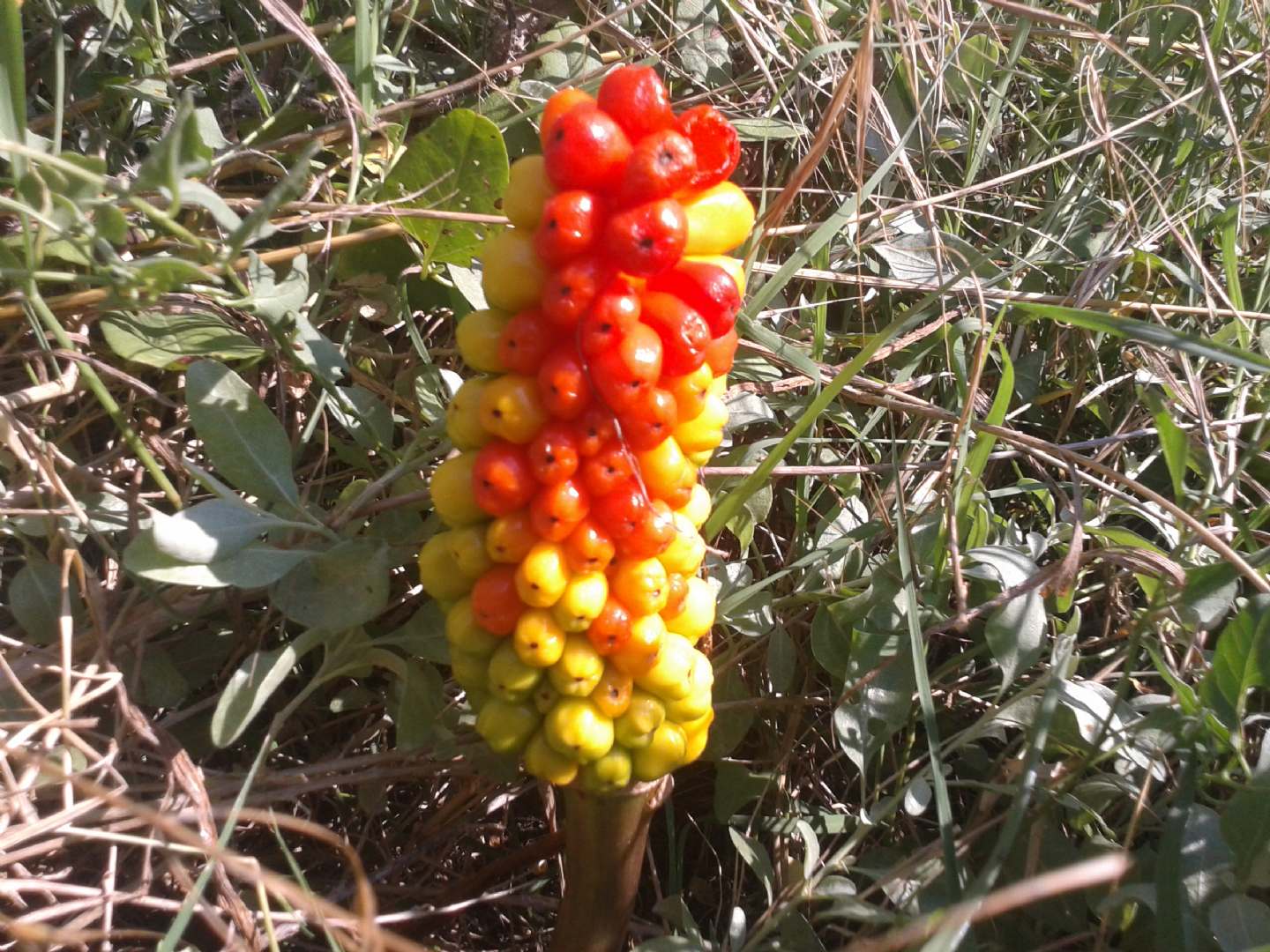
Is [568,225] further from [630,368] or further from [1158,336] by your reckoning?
[1158,336]

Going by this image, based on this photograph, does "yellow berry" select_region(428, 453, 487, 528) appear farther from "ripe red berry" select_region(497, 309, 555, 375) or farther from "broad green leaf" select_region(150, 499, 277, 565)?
"broad green leaf" select_region(150, 499, 277, 565)

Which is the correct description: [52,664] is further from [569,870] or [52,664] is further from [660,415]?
[660,415]

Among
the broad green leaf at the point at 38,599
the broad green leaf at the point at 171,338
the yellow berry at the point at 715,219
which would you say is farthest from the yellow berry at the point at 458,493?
the broad green leaf at the point at 38,599

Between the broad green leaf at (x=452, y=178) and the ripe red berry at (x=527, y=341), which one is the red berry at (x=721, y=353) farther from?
the broad green leaf at (x=452, y=178)

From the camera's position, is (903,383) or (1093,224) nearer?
(903,383)

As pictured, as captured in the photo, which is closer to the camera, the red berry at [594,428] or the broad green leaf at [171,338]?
the red berry at [594,428]

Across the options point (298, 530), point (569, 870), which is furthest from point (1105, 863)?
point (298, 530)
